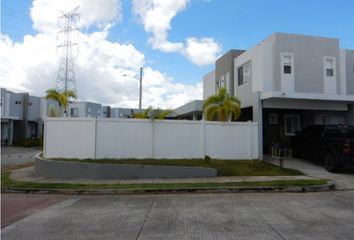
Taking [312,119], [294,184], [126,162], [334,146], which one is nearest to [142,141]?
[126,162]

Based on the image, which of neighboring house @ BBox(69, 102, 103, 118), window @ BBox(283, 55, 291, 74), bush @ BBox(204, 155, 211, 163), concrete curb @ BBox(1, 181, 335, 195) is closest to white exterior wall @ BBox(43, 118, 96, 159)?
concrete curb @ BBox(1, 181, 335, 195)

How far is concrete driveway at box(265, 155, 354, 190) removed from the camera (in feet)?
39.9

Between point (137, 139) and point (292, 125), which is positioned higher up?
point (292, 125)

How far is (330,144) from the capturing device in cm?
1473

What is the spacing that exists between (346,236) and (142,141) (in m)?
10.4

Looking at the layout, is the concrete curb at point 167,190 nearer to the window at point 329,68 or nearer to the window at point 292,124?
A: the window at point 329,68

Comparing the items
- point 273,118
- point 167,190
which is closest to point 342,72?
point 273,118

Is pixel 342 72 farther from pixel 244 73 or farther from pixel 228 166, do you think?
pixel 228 166

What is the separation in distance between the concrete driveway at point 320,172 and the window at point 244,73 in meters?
5.37

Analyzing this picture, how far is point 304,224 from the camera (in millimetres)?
6812

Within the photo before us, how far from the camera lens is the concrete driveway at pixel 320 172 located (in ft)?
39.9

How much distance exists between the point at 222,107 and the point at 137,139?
4.66 m

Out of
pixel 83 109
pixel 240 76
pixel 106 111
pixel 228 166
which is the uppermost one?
pixel 106 111

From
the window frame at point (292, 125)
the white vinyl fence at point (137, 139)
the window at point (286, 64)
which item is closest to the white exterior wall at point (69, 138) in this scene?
the white vinyl fence at point (137, 139)
